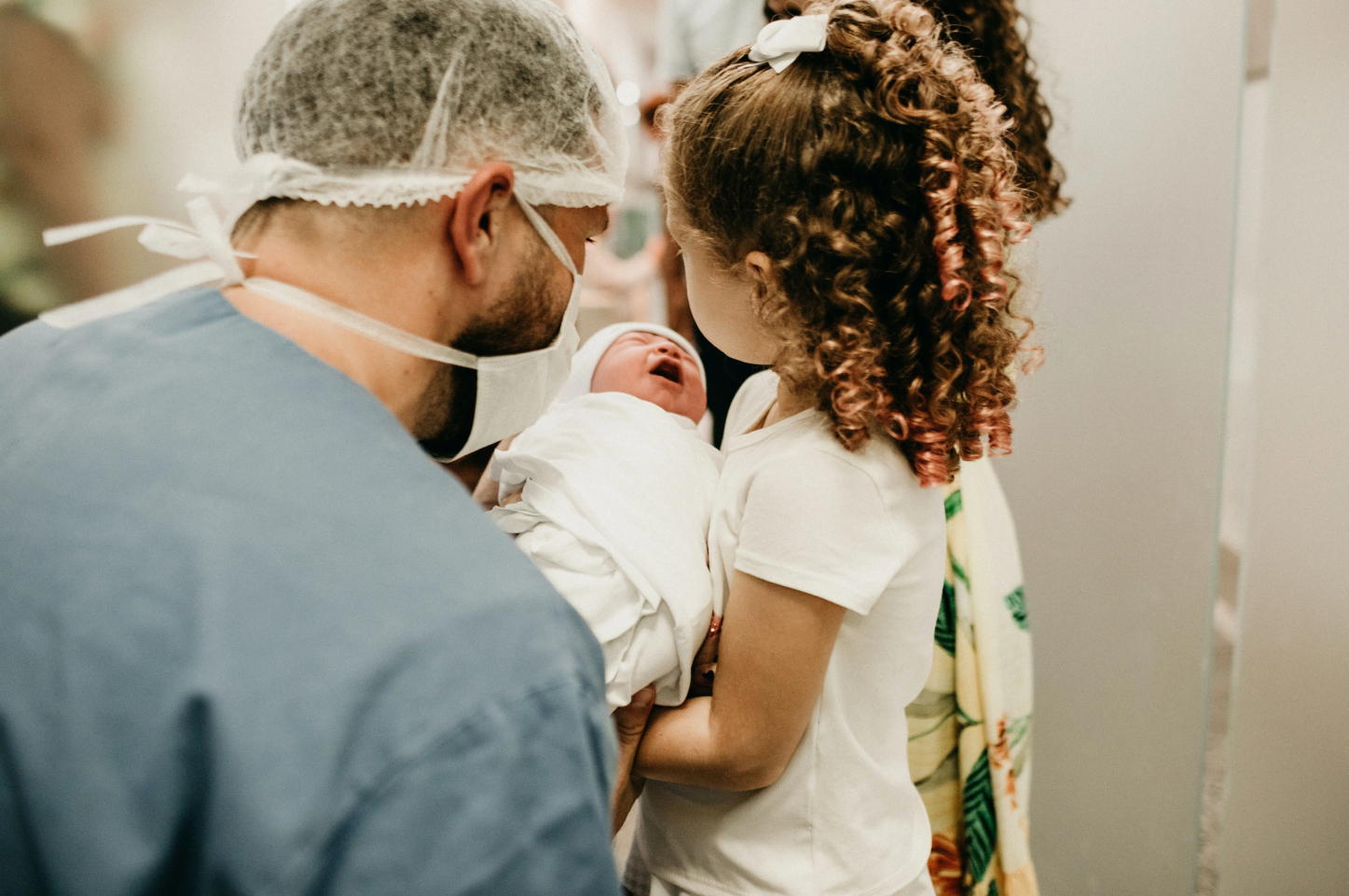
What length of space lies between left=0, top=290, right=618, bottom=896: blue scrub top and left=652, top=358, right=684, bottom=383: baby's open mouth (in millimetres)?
575

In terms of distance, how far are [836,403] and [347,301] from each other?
44 cm

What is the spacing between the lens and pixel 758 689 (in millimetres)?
760

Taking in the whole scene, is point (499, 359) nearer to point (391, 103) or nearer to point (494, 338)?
point (494, 338)

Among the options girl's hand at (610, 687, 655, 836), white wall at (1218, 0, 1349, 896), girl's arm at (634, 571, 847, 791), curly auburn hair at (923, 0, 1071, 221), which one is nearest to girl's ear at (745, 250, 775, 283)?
girl's arm at (634, 571, 847, 791)

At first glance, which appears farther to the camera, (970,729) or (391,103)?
(970,729)

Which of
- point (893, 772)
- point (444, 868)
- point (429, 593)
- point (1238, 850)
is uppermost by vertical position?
point (429, 593)

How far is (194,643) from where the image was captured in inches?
19.1

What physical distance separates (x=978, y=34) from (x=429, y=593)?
1.14 metres

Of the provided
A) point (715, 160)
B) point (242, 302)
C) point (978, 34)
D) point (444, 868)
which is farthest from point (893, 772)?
point (978, 34)

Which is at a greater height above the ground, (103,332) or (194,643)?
Result: (103,332)

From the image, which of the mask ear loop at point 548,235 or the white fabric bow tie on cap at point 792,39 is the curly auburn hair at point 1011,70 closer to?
the white fabric bow tie on cap at point 792,39

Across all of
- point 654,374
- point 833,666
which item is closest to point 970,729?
point 833,666

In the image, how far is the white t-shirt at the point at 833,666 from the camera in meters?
0.74

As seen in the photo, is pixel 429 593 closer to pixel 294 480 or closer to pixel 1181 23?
pixel 294 480
